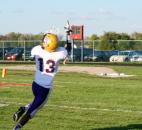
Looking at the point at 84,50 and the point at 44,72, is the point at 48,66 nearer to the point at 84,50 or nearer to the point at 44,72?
the point at 44,72

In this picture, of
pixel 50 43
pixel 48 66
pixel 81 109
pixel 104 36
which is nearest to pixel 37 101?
pixel 48 66

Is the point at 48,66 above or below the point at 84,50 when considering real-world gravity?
above

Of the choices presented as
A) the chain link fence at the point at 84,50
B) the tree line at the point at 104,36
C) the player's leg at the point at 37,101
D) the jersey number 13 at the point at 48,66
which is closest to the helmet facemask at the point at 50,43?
the jersey number 13 at the point at 48,66

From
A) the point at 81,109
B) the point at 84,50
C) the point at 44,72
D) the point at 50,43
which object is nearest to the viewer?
the point at 44,72

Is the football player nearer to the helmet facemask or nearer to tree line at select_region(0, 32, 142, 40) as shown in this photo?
the helmet facemask

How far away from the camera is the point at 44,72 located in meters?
10.4

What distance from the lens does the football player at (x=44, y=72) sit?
1039 cm

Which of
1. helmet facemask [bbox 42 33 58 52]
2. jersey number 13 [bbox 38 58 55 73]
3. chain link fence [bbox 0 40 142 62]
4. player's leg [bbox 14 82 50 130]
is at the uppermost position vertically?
helmet facemask [bbox 42 33 58 52]

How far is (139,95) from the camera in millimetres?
19312

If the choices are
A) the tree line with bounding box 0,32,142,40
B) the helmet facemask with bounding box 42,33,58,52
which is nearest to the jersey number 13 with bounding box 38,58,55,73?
the helmet facemask with bounding box 42,33,58,52

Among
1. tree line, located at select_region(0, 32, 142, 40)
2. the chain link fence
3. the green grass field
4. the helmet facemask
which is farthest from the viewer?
tree line, located at select_region(0, 32, 142, 40)

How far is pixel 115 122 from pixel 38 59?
9.39 ft

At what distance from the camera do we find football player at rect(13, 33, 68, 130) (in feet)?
34.1

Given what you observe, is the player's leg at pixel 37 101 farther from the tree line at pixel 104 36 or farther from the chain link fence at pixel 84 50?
the tree line at pixel 104 36
